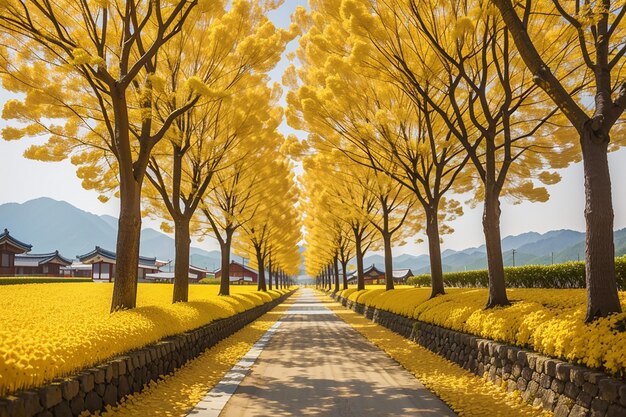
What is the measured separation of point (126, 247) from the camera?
10.3 m

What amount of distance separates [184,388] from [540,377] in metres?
5.04

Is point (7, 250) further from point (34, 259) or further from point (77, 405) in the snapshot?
point (77, 405)

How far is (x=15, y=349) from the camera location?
4.77 m

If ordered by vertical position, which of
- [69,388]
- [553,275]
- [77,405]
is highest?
[553,275]

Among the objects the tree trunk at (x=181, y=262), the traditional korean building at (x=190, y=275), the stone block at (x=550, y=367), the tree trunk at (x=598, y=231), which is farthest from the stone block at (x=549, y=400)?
the traditional korean building at (x=190, y=275)

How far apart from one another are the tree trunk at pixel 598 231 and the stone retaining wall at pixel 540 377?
0.97 metres

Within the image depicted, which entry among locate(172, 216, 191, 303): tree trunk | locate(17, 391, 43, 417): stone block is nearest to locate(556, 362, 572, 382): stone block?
locate(17, 391, 43, 417): stone block

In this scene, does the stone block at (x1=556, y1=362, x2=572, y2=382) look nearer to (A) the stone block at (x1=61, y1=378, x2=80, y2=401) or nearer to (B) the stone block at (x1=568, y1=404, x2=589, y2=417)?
(B) the stone block at (x1=568, y1=404, x2=589, y2=417)

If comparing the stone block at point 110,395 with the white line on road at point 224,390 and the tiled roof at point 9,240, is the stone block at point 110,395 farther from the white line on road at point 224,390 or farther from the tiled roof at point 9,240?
the tiled roof at point 9,240

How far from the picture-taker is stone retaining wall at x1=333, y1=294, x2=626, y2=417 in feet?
15.6

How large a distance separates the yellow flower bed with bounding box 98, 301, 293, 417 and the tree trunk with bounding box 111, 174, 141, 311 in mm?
1976

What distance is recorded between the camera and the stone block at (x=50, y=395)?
4.41 meters

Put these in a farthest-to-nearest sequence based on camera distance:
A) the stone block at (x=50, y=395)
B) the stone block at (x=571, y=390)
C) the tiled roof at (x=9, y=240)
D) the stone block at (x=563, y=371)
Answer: the tiled roof at (x=9, y=240), the stone block at (x=563, y=371), the stone block at (x=571, y=390), the stone block at (x=50, y=395)

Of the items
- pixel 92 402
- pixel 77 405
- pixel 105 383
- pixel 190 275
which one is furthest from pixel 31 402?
pixel 190 275
